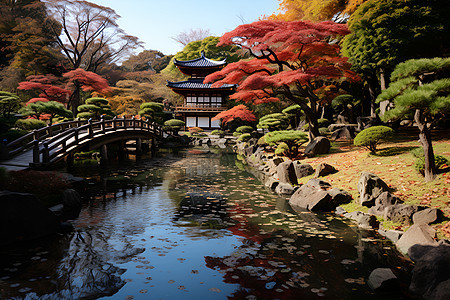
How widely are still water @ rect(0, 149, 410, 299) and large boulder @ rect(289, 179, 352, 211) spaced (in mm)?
419

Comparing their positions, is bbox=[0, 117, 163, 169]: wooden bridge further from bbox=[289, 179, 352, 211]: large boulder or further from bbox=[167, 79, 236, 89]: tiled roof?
bbox=[167, 79, 236, 89]: tiled roof

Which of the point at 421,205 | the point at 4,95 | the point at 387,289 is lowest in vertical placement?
the point at 387,289

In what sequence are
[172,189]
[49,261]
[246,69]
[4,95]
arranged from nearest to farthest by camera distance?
1. [49,261]
2. [172,189]
3. [246,69]
4. [4,95]

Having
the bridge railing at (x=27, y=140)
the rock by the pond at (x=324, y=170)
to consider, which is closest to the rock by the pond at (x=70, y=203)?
the bridge railing at (x=27, y=140)

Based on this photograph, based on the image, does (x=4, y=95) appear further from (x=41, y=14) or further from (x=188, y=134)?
(x=41, y=14)

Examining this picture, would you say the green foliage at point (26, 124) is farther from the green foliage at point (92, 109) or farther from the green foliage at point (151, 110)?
the green foliage at point (151, 110)

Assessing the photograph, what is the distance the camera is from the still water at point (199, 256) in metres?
4.53

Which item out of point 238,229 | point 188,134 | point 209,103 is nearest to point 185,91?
point 209,103

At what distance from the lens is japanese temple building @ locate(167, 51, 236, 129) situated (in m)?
36.0

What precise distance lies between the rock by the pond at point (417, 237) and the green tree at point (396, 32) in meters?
10.8

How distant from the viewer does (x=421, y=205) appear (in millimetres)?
6941

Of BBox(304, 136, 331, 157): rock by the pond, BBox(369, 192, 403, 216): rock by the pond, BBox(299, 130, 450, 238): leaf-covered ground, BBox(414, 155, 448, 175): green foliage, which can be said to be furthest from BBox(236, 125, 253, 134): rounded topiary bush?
BBox(369, 192, 403, 216): rock by the pond

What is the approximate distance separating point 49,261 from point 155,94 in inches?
1419

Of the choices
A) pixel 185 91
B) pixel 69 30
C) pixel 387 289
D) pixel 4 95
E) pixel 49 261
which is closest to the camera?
pixel 387 289
